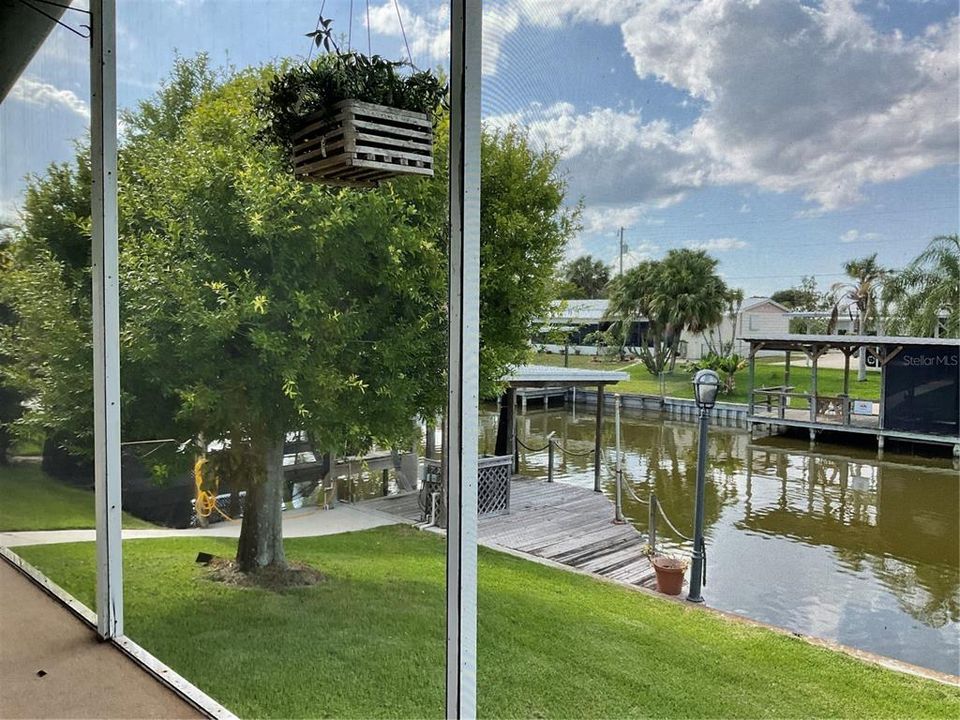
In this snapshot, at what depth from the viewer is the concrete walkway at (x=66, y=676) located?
5.57 feet

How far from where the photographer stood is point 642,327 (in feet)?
5.26

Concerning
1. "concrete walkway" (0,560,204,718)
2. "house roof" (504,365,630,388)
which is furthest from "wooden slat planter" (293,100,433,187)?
"concrete walkway" (0,560,204,718)

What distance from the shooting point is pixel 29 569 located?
2.67m

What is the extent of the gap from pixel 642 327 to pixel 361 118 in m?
0.74

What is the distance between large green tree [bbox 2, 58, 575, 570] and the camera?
1896mm

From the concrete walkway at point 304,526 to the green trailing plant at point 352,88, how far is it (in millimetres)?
1054

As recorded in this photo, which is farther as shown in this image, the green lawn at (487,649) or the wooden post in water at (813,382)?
the green lawn at (487,649)

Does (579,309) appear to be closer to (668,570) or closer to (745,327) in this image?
(745,327)

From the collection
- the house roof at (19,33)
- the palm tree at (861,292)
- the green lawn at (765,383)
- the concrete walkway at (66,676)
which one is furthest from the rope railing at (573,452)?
the house roof at (19,33)

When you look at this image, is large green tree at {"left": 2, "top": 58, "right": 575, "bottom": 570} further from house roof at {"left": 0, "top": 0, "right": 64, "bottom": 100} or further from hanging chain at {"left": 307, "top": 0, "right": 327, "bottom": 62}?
house roof at {"left": 0, "top": 0, "right": 64, "bottom": 100}

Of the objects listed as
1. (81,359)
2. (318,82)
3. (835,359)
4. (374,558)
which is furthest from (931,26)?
(81,359)

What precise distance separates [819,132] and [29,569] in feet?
9.57

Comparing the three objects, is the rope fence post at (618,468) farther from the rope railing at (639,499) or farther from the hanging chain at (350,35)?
the hanging chain at (350,35)

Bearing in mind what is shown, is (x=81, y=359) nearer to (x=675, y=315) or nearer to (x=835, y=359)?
(x=675, y=315)
